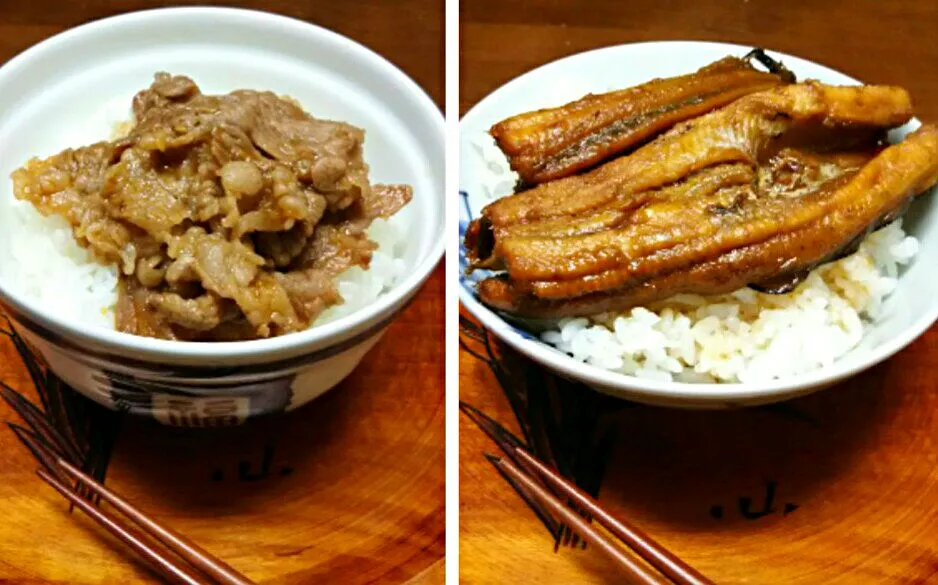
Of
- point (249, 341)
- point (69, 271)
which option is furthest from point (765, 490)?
point (69, 271)

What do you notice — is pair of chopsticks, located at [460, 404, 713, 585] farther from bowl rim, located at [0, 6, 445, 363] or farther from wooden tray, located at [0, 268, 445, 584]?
bowl rim, located at [0, 6, 445, 363]

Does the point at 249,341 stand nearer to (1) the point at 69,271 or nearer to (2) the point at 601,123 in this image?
(1) the point at 69,271

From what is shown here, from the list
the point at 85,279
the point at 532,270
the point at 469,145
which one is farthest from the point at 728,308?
the point at 85,279

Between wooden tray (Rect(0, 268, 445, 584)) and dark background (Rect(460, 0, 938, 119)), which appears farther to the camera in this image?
dark background (Rect(460, 0, 938, 119))

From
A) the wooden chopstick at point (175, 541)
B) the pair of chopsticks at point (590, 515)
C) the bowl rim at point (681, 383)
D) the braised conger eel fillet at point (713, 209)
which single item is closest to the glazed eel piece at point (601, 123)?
the braised conger eel fillet at point (713, 209)

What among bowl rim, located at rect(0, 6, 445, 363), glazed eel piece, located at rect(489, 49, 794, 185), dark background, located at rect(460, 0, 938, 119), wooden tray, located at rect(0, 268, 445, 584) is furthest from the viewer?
dark background, located at rect(460, 0, 938, 119)

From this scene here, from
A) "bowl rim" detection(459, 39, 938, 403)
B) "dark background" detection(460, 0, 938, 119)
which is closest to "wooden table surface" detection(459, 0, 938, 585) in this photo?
"bowl rim" detection(459, 39, 938, 403)

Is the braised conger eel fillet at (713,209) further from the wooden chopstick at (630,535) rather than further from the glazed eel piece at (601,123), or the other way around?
the wooden chopstick at (630,535)
